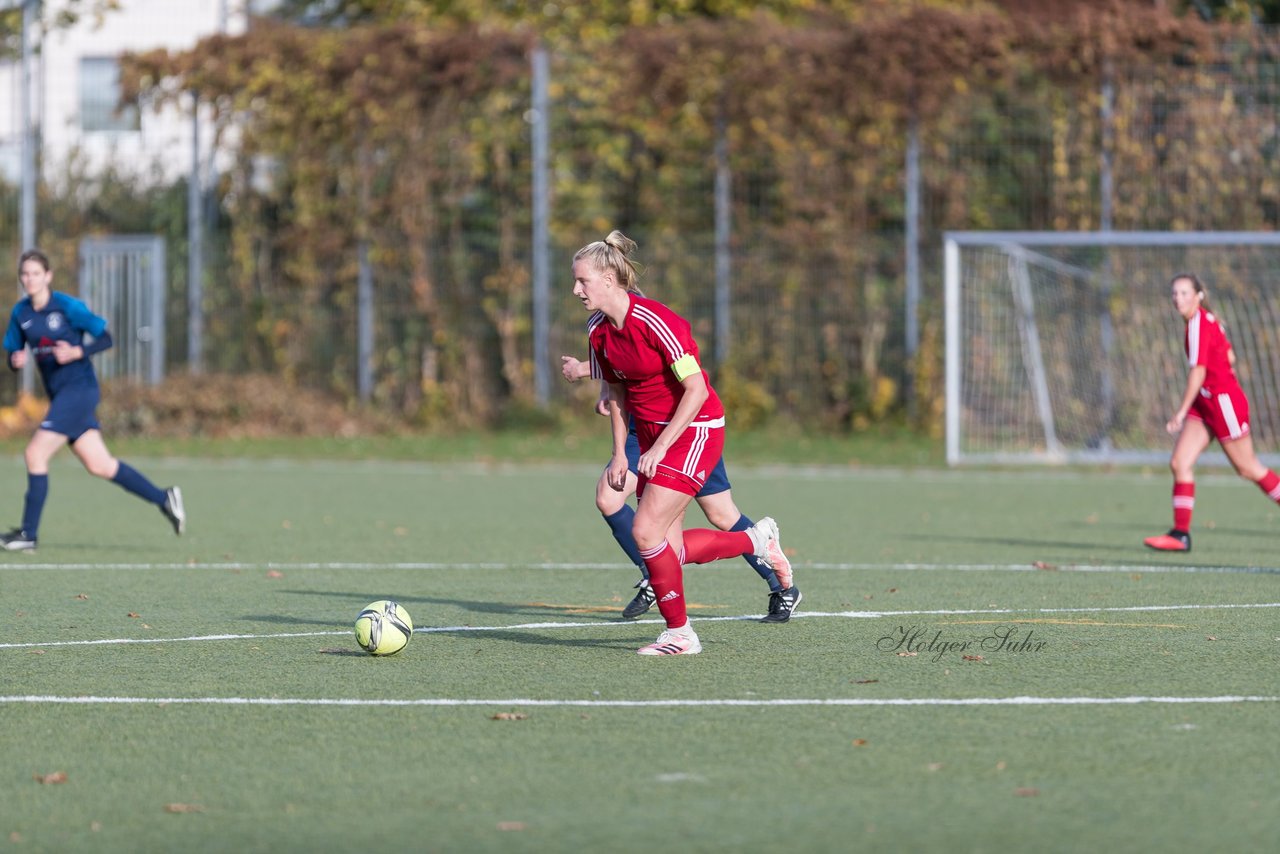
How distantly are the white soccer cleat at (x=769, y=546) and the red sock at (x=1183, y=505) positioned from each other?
431 cm

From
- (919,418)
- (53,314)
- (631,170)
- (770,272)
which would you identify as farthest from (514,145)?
(53,314)

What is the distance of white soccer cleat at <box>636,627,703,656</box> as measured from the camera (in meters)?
7.64

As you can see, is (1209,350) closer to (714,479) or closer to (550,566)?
(550,566)

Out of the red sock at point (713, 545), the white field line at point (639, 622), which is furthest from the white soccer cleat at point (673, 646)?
the white field line at point (639, 622)

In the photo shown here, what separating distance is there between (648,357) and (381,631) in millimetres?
1556

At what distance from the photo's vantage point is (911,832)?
15.9ft

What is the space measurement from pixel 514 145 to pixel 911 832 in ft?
65.3

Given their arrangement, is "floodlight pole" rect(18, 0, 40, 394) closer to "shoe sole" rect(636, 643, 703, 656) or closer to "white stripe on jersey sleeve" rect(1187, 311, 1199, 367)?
"white stripe on jersey sleeve" rect(1187, 311, 1199, 367)

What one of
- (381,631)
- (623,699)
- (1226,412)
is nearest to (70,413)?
(381,631)

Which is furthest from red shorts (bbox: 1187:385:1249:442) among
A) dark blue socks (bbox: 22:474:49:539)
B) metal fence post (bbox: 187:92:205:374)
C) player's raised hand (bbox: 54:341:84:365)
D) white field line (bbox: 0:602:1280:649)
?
metal fence post (bbox: 187:92:205:374)

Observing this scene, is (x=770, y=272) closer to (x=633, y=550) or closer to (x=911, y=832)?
(x=633, y=550)

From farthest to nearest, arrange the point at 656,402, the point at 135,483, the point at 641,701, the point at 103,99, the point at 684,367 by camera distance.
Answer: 1. the point at 103,99
2. the point at 135,483
3. the point at 656,402
4. the point at 684,367
5. the point at 641,701

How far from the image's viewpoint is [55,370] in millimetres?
12172

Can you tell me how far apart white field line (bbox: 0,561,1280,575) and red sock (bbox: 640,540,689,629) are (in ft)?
11.2
